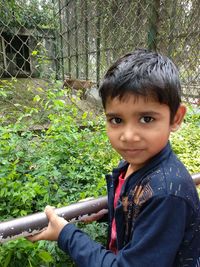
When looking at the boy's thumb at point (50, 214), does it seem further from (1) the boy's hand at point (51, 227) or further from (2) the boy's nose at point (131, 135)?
(2) the boy's nose at point (131, 135)

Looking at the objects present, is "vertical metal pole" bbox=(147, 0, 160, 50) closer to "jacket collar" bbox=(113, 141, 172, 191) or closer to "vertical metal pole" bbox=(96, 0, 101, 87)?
"vertical metal pole" bbox=(96, 0, 101, 87)

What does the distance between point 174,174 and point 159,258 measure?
241 mm

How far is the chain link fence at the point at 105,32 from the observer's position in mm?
2422

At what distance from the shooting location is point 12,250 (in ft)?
3.48

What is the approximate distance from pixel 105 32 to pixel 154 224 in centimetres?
314

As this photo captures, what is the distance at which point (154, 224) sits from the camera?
2.50ft

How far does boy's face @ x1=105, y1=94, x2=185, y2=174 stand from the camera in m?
0.81

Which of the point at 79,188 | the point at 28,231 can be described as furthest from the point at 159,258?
the point at 79,188

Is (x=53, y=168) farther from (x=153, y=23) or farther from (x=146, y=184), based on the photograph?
(x=153, y=23)

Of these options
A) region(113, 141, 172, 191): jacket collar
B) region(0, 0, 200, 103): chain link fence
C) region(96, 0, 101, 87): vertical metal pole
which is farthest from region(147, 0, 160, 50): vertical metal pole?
region(113, 141, 172, 191): jacket collar

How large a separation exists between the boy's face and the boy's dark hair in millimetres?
21

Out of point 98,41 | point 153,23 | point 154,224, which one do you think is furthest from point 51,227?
point 98,41

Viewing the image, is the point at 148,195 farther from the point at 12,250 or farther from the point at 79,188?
the point at 79,188

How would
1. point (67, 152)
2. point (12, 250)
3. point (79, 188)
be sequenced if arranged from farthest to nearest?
point (67, 152) < point (79, 188) < point (12, 250)
